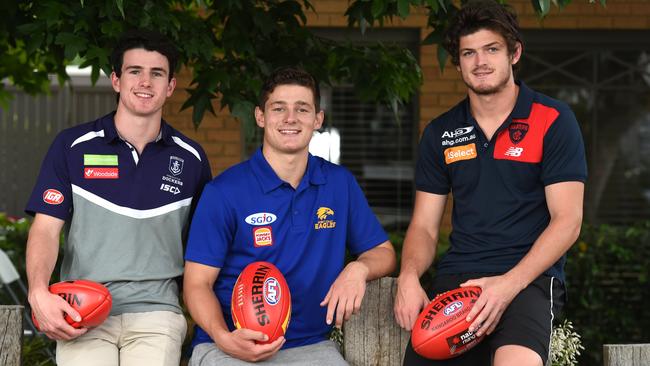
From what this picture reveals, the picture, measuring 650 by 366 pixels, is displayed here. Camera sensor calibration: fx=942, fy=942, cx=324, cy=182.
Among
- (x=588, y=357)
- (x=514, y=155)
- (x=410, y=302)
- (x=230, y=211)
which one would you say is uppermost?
(x=514, y=155)

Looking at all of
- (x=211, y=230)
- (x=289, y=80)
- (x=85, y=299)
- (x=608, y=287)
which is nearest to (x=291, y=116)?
(x=289, y=80)

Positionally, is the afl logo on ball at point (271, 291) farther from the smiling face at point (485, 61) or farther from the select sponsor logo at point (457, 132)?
the smiling face at point (485, 61)

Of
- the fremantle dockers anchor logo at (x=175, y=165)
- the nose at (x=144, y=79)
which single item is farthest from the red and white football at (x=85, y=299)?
the nose at (x=144, y=79)

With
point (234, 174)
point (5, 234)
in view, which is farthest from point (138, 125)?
point (5, 234)

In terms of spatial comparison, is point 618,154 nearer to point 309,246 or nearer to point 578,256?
point 578,256

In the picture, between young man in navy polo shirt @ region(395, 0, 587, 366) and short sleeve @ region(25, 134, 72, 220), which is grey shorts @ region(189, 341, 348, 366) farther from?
short sleeve @ region(25, 134, 72, 220)

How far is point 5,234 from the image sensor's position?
696cm

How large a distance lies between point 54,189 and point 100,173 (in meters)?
0.17

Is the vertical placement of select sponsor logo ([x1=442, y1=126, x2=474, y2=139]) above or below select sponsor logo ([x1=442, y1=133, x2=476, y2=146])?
above

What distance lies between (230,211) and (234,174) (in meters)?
0.16

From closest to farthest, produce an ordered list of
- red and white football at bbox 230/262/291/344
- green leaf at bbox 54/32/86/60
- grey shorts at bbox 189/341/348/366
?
red and white football at bbox 230/262/291/344
grey shorts at bbox 189/341/348/366
green leaf at bbox 54/32/86/60

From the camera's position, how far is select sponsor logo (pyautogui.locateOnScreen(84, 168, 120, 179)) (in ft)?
11.2

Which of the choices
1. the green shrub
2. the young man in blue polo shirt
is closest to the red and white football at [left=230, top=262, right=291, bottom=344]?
the young man in blue polo shirt

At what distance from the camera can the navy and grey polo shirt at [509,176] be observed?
10.9ft
